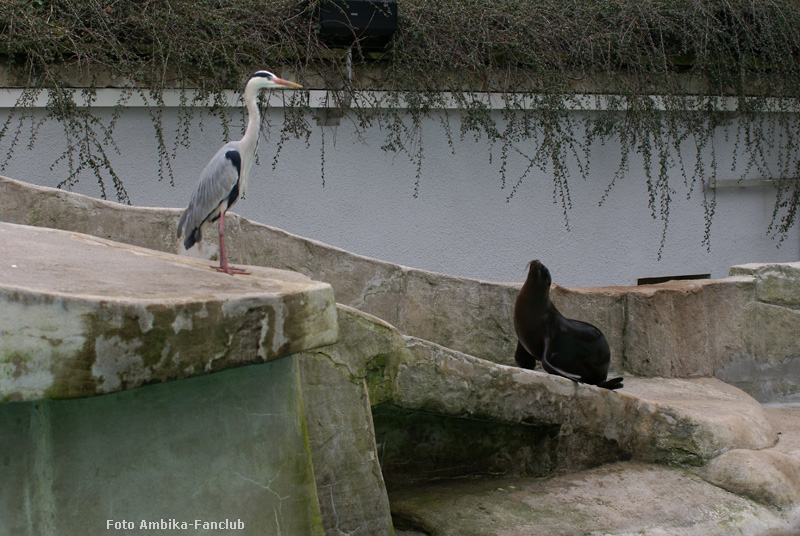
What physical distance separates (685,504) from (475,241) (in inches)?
109

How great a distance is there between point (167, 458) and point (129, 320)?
1.78 feet

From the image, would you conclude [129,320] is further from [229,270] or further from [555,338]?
[555,338]

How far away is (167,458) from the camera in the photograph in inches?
89.6

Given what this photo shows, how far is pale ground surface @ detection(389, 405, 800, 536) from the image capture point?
3176 mm

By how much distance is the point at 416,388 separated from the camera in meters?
3.24

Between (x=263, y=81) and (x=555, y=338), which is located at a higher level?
(x=263, y=81)

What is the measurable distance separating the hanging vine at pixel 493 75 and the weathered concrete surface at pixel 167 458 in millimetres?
2840

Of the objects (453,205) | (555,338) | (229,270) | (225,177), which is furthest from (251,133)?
(453,205)

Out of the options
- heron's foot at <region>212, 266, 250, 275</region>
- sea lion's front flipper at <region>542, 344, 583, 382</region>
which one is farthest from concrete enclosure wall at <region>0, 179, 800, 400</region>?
heron's foot at <region>212, 266, 250, 275</region>

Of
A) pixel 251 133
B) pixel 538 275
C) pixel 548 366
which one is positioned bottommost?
pixel 548 366

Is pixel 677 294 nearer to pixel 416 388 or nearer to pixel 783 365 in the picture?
pixel 783 365

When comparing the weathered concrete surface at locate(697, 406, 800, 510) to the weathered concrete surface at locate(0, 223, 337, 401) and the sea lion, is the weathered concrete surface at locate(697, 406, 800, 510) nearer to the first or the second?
the sea lion

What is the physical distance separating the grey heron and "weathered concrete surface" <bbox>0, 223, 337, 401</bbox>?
52cm

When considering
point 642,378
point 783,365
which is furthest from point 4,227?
point 783,365
